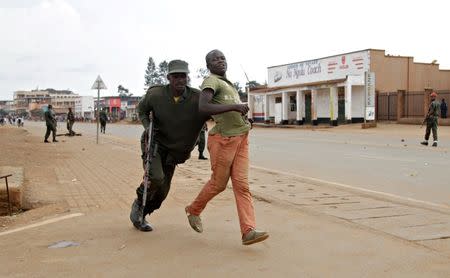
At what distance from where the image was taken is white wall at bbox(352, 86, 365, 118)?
40.8 meters

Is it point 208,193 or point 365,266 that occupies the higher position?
point 208,193

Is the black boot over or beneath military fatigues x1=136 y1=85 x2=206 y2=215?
beneath

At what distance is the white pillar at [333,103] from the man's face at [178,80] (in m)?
36.8

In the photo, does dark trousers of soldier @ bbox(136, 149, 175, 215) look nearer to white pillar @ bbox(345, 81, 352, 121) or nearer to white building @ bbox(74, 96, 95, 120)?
white pillar @ bbox(345, 81, 352, 121)

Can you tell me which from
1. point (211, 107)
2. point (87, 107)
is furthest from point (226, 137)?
point (87, 107)

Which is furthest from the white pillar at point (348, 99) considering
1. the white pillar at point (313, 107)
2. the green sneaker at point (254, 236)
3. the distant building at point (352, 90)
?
the green sneaker at point (254, 236)

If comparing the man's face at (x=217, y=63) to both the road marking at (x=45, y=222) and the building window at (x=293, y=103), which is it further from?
the building window at (x=293, y=103)

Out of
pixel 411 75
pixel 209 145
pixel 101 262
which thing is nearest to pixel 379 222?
pixel 209 145

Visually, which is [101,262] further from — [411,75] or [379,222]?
[411,75]

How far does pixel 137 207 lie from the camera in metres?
5.66

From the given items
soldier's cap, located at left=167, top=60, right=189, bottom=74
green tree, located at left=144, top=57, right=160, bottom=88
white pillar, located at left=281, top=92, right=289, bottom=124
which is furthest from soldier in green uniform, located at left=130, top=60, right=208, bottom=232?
green tree, located at left=144, top=57, right=160, bottom=88

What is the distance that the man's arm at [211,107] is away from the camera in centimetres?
470

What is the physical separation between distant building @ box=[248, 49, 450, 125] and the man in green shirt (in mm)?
33136

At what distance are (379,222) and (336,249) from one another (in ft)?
4.43
